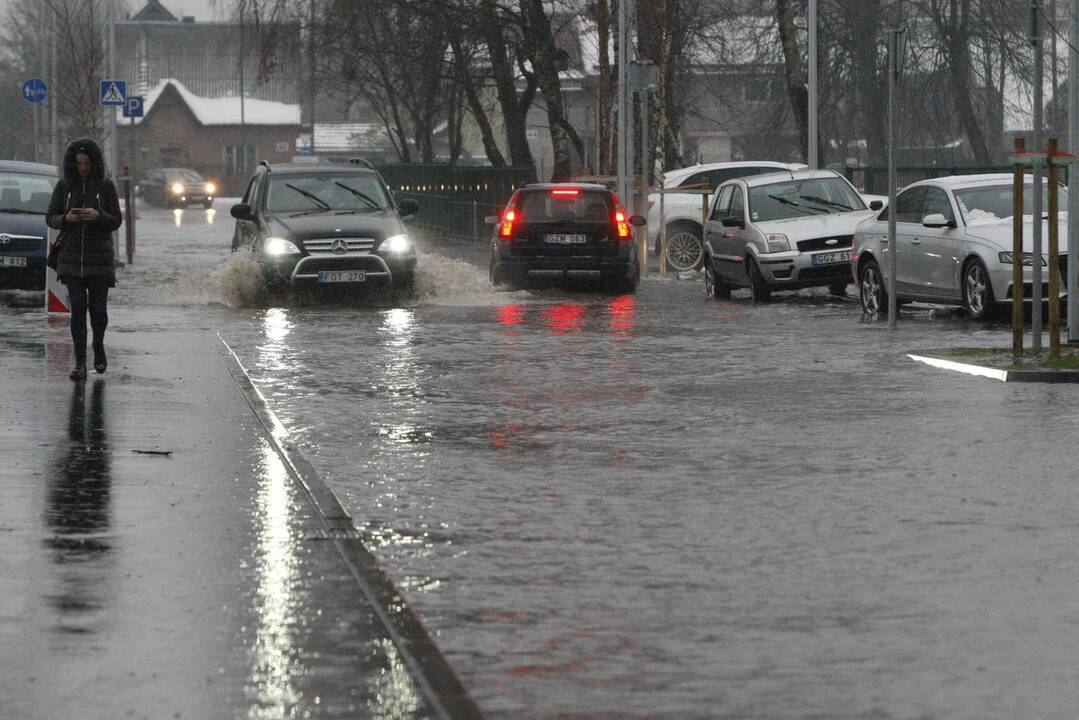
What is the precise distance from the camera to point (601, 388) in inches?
599

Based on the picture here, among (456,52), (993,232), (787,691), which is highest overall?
(456,52)

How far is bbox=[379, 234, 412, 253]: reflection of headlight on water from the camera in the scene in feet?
81.7

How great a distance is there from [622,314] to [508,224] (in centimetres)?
466

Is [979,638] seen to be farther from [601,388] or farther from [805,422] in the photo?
[601,388]

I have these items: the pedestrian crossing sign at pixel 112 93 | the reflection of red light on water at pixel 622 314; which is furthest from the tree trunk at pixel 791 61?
the reflection of red light on water at pixel 622 314

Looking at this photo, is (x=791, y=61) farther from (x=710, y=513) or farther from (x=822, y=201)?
(x=710, y=513)

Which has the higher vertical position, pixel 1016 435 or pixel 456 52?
pixel 456 52

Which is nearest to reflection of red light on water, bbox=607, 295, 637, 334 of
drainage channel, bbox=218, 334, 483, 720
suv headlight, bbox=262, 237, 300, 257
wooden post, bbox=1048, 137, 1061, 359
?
suv headlight, bbox=262, 237, 300, 257

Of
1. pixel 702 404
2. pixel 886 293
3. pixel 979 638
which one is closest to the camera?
pixel 979 638

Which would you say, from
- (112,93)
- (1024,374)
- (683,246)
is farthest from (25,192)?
(1024,374)

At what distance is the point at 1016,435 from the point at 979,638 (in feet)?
18.7

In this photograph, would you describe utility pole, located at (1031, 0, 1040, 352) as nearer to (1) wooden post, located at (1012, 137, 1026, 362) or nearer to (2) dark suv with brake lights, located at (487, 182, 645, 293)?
(1) wooden post, located at (1012, 137, 1026, 362)

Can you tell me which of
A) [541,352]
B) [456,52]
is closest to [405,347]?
[541,352]

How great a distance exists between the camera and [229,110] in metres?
133
